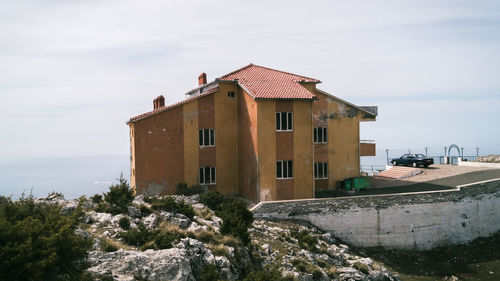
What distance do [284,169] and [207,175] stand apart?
6.80 meters

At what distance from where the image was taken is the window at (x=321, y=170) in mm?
35281

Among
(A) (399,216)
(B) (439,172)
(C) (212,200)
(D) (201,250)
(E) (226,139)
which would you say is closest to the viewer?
(D) (201,250)

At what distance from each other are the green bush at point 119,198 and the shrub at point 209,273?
22.2ft

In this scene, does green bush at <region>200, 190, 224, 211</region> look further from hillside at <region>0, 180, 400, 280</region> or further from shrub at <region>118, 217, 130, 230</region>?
shrub at <region>118, 217, 130, 230</region>

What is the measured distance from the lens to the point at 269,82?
110 feet

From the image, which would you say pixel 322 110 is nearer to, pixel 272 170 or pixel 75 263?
pixel 272 170

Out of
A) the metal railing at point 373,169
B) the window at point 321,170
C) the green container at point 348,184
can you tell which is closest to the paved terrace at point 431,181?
the green container at point 348,184

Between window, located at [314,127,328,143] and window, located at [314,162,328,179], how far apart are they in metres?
2.04

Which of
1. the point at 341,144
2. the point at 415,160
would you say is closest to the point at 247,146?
the point at 341,144

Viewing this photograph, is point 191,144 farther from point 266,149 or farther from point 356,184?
point 356,184

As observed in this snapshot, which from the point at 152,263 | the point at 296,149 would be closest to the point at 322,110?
the point at 296,149

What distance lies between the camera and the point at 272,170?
2994 cm

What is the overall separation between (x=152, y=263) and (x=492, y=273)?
2302 centimetres

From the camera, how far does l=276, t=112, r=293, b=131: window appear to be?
30.4 m
